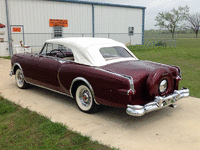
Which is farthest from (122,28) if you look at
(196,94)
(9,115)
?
(9,115)

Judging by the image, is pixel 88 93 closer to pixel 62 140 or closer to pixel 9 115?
A: pixel 62 140

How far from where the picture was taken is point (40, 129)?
147 inches

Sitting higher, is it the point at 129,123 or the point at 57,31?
the point at 57,31

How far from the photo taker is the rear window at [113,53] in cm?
470

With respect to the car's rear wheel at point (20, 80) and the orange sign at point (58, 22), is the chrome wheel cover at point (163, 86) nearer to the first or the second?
the car's rear wheel at point (20, 80)

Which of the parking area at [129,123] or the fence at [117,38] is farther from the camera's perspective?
the fence at [117,38]

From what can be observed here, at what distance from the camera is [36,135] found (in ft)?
11.6

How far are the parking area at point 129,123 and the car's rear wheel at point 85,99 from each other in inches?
4.9

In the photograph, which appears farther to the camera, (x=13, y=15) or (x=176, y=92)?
(x=13, y=15)

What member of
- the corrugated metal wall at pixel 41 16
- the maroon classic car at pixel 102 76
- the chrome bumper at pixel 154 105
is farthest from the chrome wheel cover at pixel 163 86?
the corrugated metal wall at pixel 41 16

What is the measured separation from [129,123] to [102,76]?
1.00 m

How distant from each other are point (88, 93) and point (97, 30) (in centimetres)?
1760

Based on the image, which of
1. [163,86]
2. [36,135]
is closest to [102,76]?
[163,86]

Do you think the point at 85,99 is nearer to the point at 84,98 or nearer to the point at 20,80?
the point at 84,98
